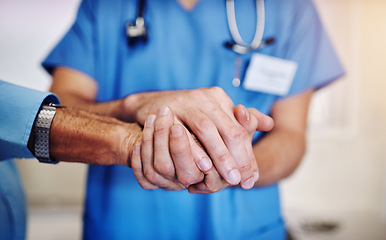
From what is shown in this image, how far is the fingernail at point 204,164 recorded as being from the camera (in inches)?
11.6

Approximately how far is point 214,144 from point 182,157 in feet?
0.12

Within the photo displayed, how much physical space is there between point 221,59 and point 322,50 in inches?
10.4

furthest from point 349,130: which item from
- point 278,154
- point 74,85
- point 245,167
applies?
point 74,85

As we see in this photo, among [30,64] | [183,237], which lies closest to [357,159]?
[183,237]

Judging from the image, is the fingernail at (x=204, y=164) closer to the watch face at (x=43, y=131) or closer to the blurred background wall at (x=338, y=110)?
the watch face at (x=43, y=131)

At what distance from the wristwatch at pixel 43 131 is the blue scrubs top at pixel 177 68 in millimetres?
246

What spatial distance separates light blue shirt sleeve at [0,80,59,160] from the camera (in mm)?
312

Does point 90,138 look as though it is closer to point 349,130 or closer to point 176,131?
point 176,131

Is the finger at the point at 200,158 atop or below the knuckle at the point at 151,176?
atop

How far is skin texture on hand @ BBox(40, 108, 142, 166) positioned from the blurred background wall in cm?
39

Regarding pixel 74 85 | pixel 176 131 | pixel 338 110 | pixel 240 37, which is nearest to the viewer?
pixel 176 131

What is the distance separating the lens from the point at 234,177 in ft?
0.95

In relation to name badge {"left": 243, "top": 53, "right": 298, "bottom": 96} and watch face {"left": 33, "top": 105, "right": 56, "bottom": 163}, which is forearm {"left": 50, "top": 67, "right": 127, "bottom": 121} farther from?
name badge {"left": 243, "top": 53, "right": 298, "bottom": 96}

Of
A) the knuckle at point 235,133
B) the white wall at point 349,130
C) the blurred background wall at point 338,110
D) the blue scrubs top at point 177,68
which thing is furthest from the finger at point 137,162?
the white wall at point 349,130
